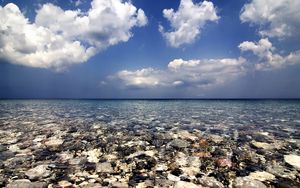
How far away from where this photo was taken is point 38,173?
644 centimetres

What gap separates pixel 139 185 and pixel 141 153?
9.92 ft

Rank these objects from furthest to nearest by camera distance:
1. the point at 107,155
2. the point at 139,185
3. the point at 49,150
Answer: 1. the point at 49,150
2. the point at 107,155
3. the point at 139,185

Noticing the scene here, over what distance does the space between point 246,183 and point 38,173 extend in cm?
545

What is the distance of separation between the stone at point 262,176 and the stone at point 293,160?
1302 mm

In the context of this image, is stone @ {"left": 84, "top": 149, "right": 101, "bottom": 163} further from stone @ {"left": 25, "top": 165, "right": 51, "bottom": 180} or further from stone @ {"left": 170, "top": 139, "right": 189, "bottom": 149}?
stone @ {"left": 170, "top": 139, "right": 189, "bottom": 149}

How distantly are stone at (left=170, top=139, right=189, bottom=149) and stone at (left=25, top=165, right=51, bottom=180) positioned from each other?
5.20 meters

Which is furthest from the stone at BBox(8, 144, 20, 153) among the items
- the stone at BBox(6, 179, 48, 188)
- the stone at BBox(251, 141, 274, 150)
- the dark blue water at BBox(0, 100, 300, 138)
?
the stone at BBox(251, 141, 274, 150)

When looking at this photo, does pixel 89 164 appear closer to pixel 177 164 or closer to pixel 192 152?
pixel 177 164

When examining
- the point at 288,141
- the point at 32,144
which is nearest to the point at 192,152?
the point at 288,141

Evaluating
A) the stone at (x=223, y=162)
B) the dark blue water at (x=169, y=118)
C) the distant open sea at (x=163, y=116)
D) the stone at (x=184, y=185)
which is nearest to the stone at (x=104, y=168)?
the stone at (x=184, y=185)

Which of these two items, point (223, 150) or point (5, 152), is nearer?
point (5, 152)

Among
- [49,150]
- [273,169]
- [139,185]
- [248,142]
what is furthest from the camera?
[248,142]

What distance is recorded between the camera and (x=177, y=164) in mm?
7535

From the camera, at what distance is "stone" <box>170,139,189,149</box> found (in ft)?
32.9
